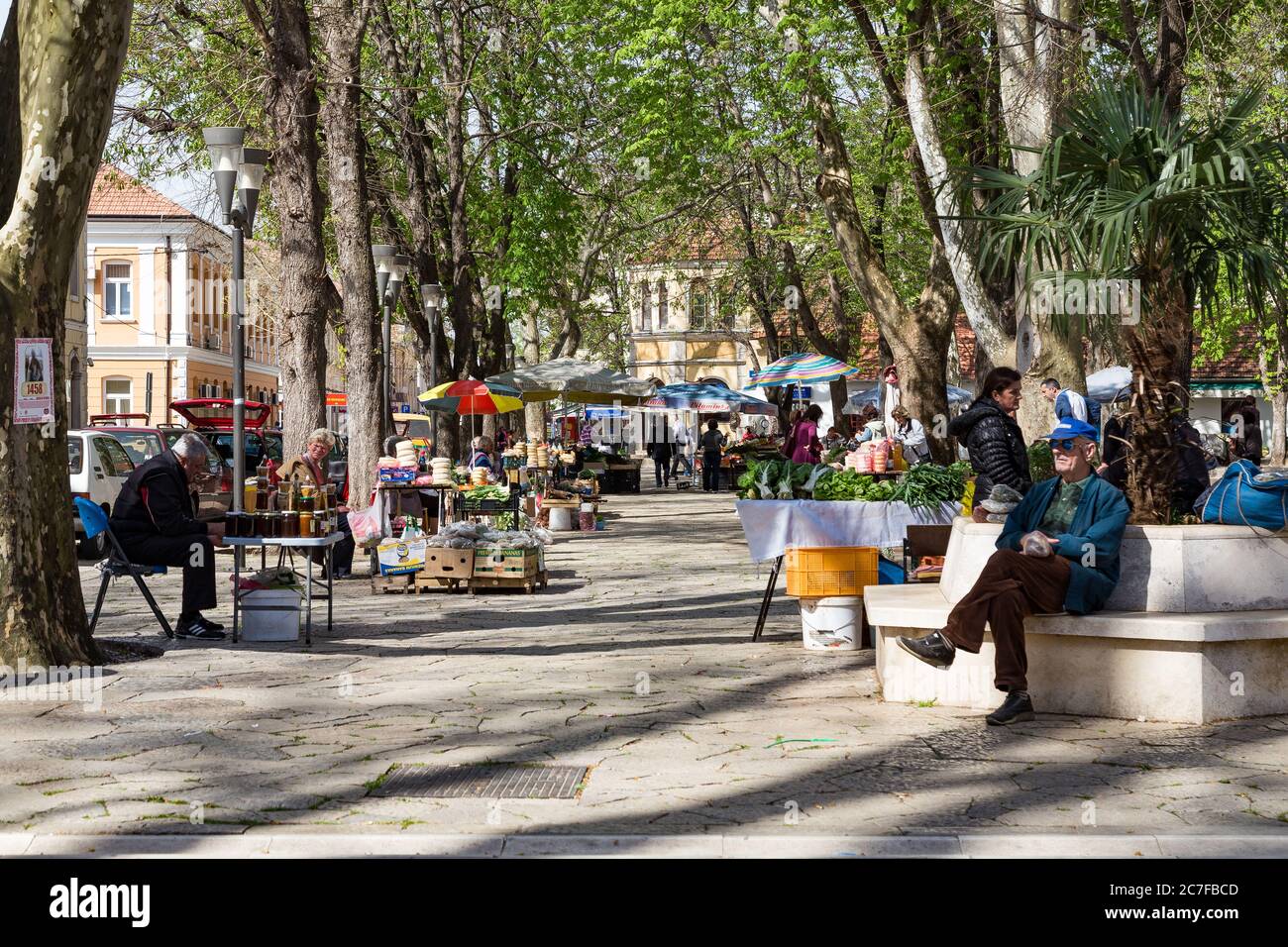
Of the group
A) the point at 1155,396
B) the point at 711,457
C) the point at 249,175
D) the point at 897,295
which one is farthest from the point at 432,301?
the point at 1155,396

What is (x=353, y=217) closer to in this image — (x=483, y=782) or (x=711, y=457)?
(x=483, y=782)

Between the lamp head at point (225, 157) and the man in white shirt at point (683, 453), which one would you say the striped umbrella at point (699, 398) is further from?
the lamp head at point (225, 157)


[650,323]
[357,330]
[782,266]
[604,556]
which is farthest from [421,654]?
[650,323]

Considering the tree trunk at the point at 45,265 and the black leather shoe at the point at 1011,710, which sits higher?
the tree trunk at the point at 45,265

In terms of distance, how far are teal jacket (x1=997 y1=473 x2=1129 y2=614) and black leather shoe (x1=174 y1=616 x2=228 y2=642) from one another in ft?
20.1

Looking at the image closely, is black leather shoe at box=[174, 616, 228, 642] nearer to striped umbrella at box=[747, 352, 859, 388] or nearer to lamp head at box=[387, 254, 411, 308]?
lamp head at box=[387, 254, 411, 308]

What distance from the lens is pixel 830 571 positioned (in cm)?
1098

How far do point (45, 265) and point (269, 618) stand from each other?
3.24m

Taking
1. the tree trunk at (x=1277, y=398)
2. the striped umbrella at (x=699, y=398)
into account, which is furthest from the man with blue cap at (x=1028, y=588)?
the tree trunk at (x=1277, y=398)

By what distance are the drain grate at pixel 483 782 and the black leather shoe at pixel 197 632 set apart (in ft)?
15.8

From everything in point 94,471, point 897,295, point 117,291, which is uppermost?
point 117,291

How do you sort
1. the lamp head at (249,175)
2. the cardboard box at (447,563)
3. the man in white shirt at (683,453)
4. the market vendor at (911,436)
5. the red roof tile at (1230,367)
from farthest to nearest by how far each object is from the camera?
1. the red roof tile at (1230,367)
2. the man in white shirt at (683,453)
3. the market vendor at (911,436)
4. the lamp head at (249,175)
5. the cardboard box at (447,563)

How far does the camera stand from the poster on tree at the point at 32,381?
933cm

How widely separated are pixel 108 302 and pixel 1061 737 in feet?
198
